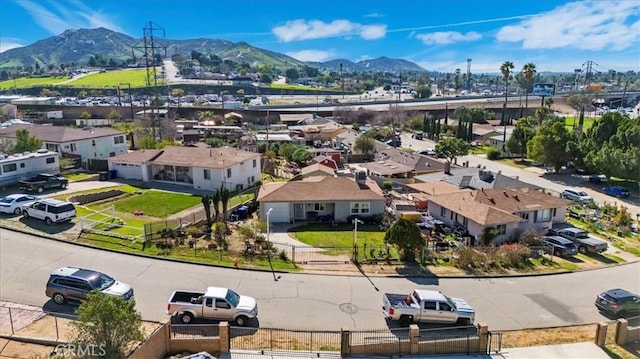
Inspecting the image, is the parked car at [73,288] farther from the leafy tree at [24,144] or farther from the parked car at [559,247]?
the leafy tree at [24,144]

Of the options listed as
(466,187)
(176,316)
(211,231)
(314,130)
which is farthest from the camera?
(314,130)

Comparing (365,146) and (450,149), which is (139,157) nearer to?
(365,146)

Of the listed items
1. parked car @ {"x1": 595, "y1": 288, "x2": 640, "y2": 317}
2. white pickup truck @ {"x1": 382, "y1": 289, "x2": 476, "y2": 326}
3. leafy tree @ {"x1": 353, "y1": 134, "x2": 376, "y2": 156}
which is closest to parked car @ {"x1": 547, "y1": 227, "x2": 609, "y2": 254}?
parked car @ {"x1": 595, "y1": 288, "x2": 640, "y2": 317}

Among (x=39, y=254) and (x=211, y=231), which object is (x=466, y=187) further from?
(x=39, y=254)

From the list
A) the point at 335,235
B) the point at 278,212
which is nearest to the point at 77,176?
the point at 278,212

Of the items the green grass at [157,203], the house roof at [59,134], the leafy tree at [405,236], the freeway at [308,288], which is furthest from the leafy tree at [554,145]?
the house roof at [59,134]

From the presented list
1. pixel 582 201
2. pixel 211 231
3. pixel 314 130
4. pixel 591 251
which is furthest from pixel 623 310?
pixel 314 130

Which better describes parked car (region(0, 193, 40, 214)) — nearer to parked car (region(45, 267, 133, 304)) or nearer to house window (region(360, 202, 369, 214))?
parked car (region(45, 267, 133, 304))
